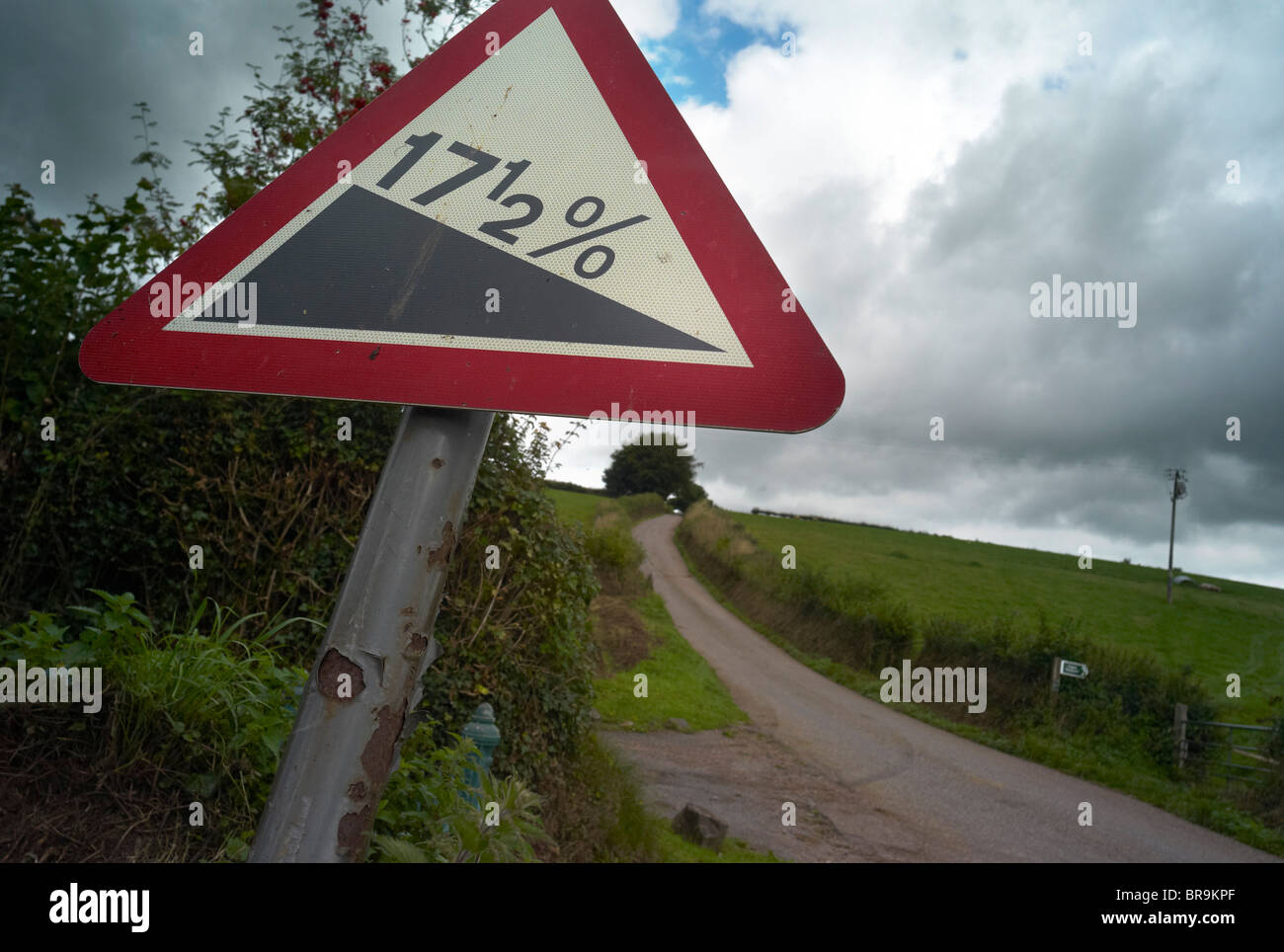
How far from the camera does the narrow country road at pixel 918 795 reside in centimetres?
1216

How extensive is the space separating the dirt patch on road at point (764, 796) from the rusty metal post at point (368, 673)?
8303 millimetres

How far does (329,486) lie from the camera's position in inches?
209

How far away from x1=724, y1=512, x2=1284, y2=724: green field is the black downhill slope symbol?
962 inches

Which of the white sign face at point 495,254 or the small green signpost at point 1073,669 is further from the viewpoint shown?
the small green signpost at point 1073,669

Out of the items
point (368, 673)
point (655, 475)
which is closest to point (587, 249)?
point (368, 673)

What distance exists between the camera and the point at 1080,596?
39688 mm

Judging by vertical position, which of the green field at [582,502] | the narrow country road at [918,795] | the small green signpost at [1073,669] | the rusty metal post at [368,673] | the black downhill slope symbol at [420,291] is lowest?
the narrow country road at [918,795]

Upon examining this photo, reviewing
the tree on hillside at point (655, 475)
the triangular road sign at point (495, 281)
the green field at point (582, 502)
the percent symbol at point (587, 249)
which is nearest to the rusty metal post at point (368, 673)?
the triangular road sign at point (495, 281)

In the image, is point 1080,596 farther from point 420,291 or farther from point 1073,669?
point 420,291

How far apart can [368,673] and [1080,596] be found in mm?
44797

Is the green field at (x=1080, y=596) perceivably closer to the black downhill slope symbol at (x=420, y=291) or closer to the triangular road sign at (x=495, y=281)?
the triangular road sign at (x=495, y=281)

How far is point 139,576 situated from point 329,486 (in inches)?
52.2

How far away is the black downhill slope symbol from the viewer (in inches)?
41.3
